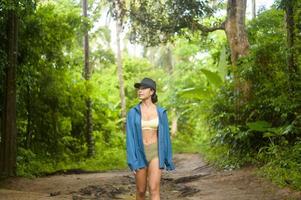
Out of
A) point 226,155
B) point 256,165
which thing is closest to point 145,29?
point 226,155

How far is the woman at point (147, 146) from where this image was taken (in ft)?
17.4

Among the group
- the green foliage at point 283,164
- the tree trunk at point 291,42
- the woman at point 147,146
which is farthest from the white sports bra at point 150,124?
the tree trunk at point 291,42

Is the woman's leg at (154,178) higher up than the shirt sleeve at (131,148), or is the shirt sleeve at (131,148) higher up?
the shirt sleeve at (131,148)

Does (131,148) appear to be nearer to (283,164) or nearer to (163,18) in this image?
(283,164)

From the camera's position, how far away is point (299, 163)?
9562 millimetres

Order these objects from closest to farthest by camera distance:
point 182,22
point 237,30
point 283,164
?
point 283,164
point 237,30
point 182,22

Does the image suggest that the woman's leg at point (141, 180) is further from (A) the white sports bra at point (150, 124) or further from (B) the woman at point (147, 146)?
(A) the white sports bra at point (150, 124)

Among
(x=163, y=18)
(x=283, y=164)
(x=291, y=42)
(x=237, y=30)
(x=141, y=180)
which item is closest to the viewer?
(x=141, y=180)

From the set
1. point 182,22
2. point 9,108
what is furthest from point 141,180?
point 182,22

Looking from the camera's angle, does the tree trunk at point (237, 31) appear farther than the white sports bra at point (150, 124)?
Yes

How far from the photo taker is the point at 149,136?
5.36 metres

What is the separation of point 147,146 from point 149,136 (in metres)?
0.12

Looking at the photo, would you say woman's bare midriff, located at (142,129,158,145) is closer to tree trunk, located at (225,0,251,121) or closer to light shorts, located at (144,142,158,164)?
light shorts, located at (144,142,158,164)

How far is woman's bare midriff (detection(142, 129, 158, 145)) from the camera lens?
5348mm
